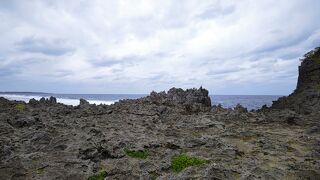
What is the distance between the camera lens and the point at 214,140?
14.3 metres

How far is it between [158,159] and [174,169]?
1016 millimetres

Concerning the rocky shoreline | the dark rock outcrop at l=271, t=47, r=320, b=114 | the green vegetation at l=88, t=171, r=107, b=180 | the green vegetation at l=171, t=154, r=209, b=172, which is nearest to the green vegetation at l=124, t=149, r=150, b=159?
the rocky shoreline

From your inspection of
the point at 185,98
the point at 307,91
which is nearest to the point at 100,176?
the point at 185,98

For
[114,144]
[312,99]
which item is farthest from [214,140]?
[312,99]

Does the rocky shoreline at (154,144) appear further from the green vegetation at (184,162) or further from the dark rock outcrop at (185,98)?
the dark rock outcrop at (185,98)

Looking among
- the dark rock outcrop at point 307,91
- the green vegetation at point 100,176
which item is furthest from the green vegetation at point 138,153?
the dark rock outcrop at point 307,91

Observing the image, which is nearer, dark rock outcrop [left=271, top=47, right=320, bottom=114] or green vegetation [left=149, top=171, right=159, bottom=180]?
green vegetation [left=149, top=171, right=159, bottom=180]

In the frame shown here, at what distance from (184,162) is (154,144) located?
2334 mm

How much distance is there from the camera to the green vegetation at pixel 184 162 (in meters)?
11.3

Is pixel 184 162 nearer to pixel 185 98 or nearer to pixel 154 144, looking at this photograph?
pixel 154 144

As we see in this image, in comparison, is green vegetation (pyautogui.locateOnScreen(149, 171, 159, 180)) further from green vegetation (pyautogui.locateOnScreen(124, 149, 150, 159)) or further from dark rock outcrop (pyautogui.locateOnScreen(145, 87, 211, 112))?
dark rock outcrop (pyautogui.locateOnScreen(145, 87, 211, 112))

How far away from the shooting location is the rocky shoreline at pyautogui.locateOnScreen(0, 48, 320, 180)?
10797 millimetres

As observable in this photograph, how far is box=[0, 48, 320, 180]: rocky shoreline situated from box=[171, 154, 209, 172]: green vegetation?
70 millimetres

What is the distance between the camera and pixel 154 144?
13.7 metres
